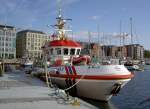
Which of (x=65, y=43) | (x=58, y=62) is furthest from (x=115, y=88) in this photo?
(x=65, y=43)

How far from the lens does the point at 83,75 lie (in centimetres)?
1952

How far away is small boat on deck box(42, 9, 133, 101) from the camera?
18.7m

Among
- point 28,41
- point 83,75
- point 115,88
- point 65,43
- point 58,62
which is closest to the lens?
point 115,88

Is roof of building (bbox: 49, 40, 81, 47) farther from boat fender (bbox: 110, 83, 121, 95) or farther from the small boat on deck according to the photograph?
boat fender (bbox: 110, 83, 121, 95)

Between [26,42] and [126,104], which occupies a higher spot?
[26,42]

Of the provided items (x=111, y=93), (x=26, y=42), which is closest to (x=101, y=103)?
(x=111, y=93)

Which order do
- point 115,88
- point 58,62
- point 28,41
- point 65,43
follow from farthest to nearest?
1. point 28,41
2. point 65,43
3. point 58,62
4. point 115,88

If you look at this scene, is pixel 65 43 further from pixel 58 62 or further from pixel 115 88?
pixel 115 88

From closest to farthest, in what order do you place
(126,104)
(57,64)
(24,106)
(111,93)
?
(24,106), (111,93), (126,104), (57,64)

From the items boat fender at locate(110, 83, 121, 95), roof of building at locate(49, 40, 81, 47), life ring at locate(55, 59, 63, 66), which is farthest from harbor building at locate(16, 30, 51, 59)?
boat fender at locate(110, 83, 121, 95)

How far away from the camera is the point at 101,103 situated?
19.9m

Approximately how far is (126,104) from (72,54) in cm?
708

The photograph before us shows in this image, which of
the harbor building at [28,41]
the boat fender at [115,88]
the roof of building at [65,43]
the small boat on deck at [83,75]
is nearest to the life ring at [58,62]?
the small boat on deck at [83,75]

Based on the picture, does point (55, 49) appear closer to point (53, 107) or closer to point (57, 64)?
point (57, 64)
